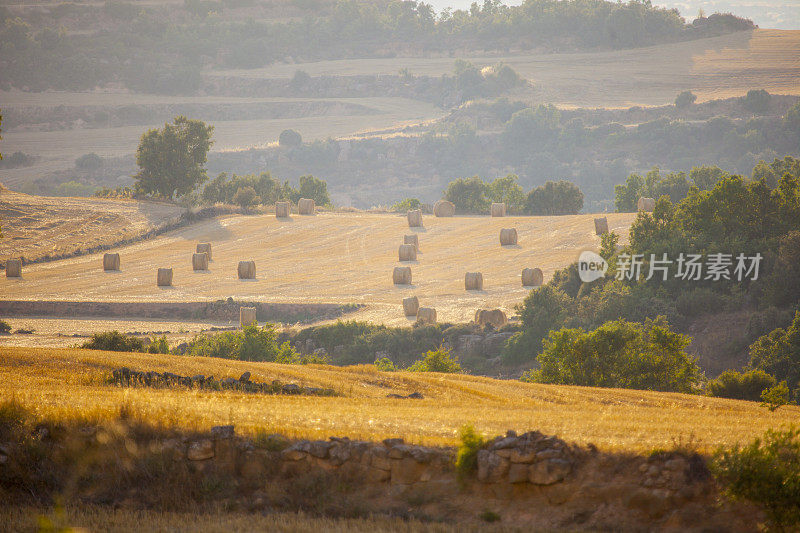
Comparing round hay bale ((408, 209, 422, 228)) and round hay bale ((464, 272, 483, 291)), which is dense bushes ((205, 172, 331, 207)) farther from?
round hay bale ((464, 272, 483, 291))

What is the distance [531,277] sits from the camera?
55062 mm

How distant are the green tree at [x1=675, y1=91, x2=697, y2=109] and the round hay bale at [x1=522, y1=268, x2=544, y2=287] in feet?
379

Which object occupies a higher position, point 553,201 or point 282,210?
point 553,201

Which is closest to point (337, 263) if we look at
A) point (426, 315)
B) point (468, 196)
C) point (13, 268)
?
point (426, 315)

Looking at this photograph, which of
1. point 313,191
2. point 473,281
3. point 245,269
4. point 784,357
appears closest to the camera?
point 784,357

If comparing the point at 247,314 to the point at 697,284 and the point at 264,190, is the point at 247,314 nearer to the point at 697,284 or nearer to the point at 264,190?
the point at 697,284

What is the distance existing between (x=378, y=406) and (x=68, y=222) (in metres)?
62.0

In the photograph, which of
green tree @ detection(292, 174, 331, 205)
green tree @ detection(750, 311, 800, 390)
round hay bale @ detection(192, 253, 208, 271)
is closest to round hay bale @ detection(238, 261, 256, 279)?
round hay bale @ detection(192, 253, 208, 271)

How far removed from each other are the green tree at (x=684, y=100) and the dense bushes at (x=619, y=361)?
137 metres

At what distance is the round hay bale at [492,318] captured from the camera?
47094 mm

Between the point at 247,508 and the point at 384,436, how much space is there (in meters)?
2.53

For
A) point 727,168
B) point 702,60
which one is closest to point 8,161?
point 727,168

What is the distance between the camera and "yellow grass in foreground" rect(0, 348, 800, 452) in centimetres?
1480

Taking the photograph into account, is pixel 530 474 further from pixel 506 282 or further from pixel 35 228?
pixel 35 228
